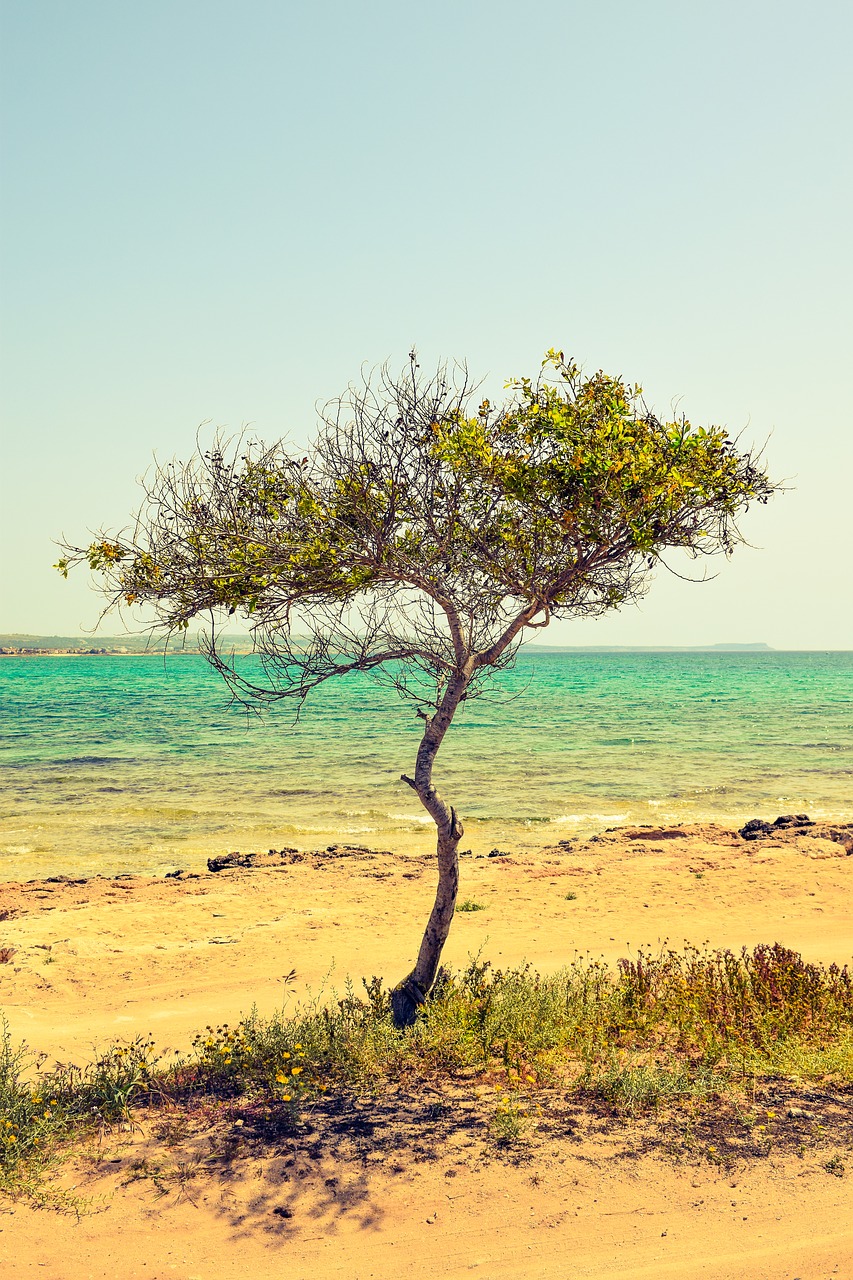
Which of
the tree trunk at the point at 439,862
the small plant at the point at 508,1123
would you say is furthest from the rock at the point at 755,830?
the small plant at the point at 508,1123

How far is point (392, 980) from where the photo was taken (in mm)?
11094

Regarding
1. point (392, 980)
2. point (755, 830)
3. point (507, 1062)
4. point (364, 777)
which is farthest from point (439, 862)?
point (364, 777)

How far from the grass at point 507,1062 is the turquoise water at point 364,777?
330cm

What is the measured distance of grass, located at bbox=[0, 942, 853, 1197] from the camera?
21.7ft

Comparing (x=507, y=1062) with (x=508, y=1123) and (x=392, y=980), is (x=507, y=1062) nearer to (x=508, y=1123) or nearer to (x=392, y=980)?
(x=508, y=1123)

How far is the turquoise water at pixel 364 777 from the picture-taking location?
870 inches

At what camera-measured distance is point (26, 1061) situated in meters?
8.61

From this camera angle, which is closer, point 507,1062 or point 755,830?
point 507,1062

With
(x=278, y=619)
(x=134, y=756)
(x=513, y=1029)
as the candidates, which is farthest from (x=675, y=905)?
(x=134, y=756)

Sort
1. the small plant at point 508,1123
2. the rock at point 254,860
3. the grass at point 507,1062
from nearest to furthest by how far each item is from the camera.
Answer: the small plant at point 508,1123 < the grass at point 507,1062 < the rock at point 254,860

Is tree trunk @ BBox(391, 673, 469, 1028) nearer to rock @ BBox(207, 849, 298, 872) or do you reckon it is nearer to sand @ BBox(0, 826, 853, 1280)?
sand @ BBox(0, 826, 853, 1280)

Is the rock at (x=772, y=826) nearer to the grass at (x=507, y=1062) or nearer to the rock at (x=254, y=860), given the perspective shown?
the rock at (x=254, y=860)

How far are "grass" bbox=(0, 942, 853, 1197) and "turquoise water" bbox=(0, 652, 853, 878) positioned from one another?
330cm

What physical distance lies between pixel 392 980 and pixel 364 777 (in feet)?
64.9
